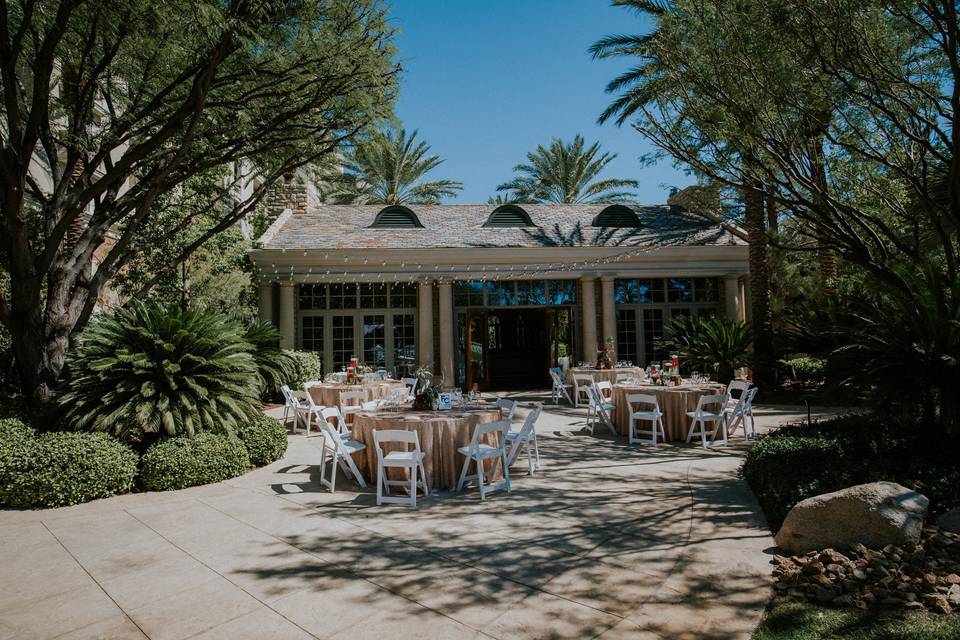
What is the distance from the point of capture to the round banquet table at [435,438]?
20.9 feet

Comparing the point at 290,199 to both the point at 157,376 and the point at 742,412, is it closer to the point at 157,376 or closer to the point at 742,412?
the point at 157,376

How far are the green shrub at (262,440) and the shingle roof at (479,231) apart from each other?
883 centimetres

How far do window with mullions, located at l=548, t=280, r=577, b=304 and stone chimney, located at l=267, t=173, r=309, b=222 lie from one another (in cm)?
886

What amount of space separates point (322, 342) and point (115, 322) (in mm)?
9747

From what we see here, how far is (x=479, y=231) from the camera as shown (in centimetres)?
1828

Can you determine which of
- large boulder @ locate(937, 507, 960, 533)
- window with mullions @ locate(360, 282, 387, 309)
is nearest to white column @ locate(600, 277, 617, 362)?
window with mullions @ locate(360, 282, 387, 309)

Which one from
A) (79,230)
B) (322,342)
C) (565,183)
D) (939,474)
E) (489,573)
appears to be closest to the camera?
(489,573)

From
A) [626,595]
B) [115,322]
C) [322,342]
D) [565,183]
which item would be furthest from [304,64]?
[565,183]

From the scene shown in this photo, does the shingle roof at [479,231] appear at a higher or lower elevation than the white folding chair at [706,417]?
higher

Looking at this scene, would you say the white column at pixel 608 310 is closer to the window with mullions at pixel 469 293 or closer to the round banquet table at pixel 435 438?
the window with mullions at pixel 469 293

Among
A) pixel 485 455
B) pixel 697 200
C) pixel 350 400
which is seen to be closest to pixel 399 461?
pixel 485 455

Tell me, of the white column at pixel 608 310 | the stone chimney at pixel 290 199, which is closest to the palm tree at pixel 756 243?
the white column at pixel 608 310

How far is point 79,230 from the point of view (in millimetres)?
12836

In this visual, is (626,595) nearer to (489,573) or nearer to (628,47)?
(489,573)
